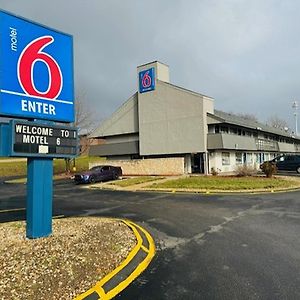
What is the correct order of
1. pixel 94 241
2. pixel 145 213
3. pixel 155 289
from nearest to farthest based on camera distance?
pixel 155 289
pixel 94 241
pixel 145 213

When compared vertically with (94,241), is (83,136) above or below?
above

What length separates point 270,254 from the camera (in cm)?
633

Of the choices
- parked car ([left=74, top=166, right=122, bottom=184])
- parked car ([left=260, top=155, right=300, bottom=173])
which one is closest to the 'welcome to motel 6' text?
parked car ([left=74, top=166, right=122, bottom=184])

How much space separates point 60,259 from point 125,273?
1.32 m

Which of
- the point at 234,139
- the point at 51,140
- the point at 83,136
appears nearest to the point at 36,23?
the point at 51,140

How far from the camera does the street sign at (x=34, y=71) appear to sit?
282 inches

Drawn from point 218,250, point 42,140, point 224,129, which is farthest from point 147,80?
point 218,250

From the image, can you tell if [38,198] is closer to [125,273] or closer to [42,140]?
[42,140]

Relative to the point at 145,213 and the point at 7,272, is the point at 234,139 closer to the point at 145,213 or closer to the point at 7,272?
the point at 145,213

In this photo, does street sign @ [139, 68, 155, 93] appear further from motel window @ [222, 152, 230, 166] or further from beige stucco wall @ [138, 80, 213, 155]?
motel window @ [222, 152, 230, 166]

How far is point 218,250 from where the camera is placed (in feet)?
22.0

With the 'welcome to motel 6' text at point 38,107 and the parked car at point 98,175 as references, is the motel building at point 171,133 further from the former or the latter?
the 'welcome to motel 6' text at point 38,107

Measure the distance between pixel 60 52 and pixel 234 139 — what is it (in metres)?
27.9

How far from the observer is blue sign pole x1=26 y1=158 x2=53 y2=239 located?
7.30m
